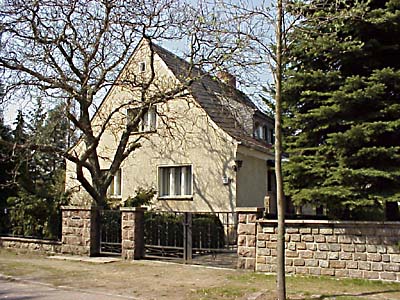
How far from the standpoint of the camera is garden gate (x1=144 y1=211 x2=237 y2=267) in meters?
13.4

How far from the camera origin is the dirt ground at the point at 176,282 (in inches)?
364

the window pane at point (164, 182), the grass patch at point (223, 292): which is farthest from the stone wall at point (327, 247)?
the window pane at point (164, 182)

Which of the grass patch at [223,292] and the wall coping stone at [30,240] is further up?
the wall coping stone at [30,240]

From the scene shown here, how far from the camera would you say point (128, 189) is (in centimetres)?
2184

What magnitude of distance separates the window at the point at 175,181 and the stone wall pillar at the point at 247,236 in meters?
8.20

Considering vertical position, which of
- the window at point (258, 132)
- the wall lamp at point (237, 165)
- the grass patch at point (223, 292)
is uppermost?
the window at point (258, 132)

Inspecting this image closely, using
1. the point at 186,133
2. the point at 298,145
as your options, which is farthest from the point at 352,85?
the point at 186,133

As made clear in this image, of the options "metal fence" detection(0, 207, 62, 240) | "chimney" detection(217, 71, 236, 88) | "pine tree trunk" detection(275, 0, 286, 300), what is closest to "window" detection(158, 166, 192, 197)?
"metal fence" detection(0, 207, 62, 240)

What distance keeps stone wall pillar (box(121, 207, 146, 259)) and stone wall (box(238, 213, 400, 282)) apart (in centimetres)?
353

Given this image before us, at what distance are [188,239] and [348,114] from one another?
5468mm

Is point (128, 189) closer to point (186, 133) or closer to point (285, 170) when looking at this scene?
point (186, 133)

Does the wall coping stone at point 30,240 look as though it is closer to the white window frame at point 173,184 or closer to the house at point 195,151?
the house at point 195,151

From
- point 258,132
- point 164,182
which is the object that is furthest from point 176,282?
point 258,132

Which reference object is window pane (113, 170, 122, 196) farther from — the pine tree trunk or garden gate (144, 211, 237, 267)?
the pine tree trunk
